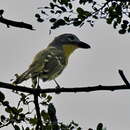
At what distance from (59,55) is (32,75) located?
2546 millimetres

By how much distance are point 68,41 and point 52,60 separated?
6.77 feet

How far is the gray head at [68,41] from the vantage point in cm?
640

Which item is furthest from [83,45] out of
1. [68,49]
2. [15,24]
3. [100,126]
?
[15,24]

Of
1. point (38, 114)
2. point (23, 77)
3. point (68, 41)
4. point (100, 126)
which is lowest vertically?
point (100, 126)

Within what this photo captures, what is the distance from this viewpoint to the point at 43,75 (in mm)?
4422

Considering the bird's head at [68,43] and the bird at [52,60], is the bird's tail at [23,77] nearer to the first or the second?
the bird at [52,60]

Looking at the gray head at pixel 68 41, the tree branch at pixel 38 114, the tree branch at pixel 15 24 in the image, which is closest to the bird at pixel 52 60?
A: the gray head at pixel 68 41

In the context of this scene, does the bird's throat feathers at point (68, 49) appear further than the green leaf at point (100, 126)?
Yes

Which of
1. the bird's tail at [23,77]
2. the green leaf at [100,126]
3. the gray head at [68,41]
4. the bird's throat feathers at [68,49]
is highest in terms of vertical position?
the gray head at [68,41]

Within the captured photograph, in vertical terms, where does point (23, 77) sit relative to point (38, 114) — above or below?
above

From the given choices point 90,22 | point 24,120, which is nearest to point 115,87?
point 24,120

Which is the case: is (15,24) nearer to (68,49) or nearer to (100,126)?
(100,126)

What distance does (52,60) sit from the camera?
5.67 meters

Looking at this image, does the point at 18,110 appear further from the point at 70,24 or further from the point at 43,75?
the point at 70,24
